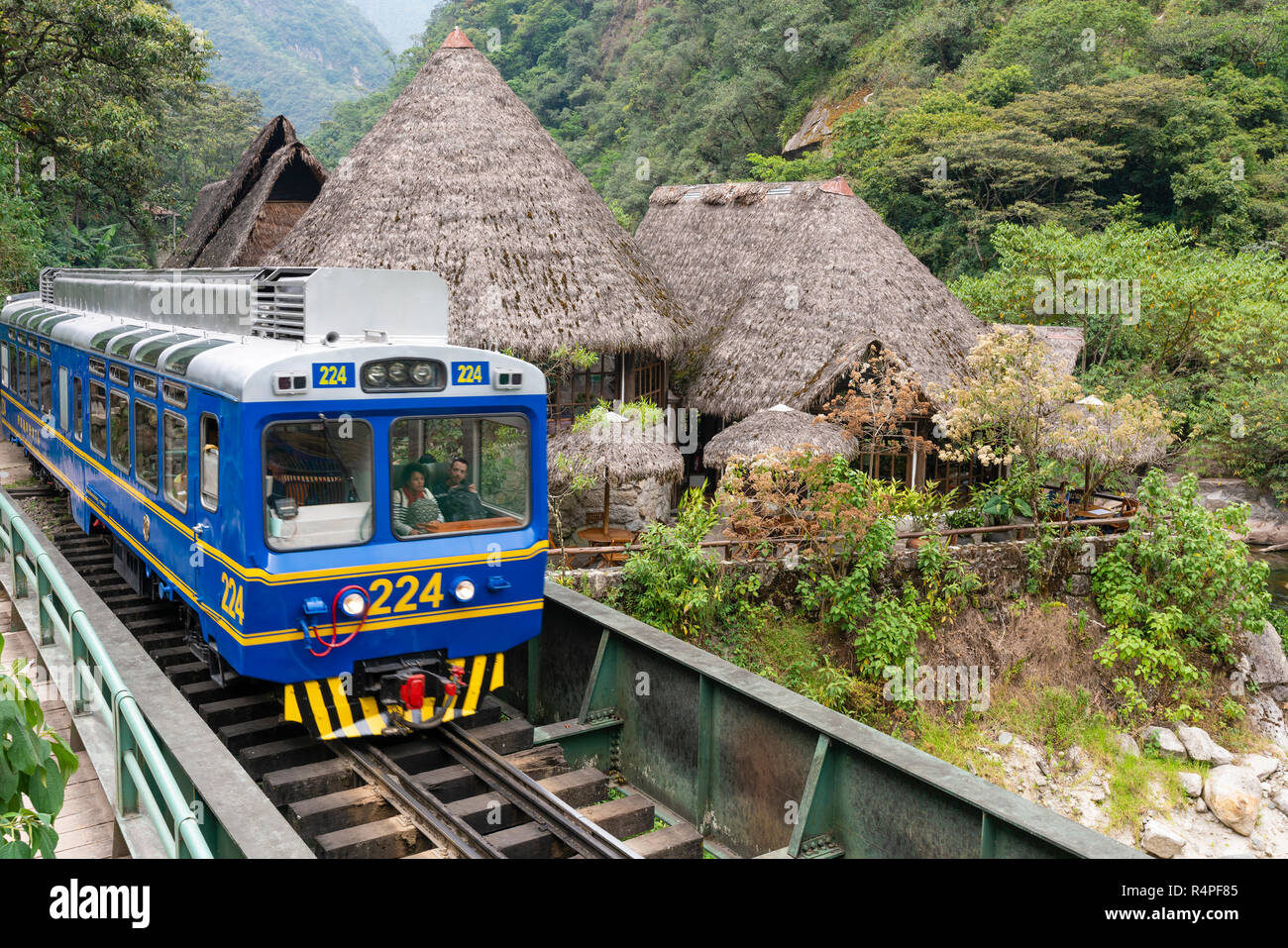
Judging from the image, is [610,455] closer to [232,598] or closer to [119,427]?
[119,427]

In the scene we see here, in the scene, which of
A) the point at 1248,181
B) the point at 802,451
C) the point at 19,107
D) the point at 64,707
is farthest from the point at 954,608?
the point at 1248,181

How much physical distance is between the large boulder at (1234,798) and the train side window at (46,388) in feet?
51.4

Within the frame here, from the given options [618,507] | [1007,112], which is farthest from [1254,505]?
[1007,112]

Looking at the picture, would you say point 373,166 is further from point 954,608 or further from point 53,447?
point 954,608

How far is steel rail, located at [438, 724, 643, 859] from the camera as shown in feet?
19.0

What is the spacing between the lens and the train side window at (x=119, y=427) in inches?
350

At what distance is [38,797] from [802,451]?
12.8 metres

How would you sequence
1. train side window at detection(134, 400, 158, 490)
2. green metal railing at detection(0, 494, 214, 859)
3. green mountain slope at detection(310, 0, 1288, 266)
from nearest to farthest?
1. green metal railing at detection(0, 494, 214, 859)
2. train side window at detection(134, 400, 158, 490)
3. green mountain slope at detection(310, 0, 1288, 266)

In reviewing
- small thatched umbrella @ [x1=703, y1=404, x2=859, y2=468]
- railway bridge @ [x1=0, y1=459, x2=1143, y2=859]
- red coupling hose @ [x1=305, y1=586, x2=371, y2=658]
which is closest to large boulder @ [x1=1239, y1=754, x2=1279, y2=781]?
small thatched umbrella @ [x1=703, y1=404, x2=859, y2=468]

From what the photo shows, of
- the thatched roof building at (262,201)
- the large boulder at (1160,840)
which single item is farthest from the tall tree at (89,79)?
the large boulder at (1160,840)

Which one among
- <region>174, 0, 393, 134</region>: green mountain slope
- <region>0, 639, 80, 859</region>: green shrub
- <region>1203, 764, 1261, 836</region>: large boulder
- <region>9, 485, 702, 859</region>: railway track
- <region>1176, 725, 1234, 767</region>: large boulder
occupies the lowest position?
<region>1203, 764, 1261, 836</region>: large boulder

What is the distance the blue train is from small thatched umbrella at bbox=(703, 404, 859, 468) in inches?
452

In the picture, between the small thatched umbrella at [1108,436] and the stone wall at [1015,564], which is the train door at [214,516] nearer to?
the stone wall at [1015,564]

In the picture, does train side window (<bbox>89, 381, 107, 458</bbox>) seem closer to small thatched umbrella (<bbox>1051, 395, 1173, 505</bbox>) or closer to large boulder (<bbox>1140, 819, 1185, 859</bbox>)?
large boulder (<bbox>1140, 819, 1185, 859</bbox>)
